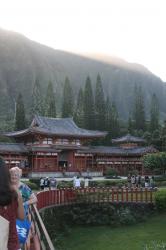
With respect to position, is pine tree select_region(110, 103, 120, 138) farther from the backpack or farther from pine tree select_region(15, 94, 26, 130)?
the backpack

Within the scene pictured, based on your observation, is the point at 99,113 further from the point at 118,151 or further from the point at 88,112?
the point at 118,151

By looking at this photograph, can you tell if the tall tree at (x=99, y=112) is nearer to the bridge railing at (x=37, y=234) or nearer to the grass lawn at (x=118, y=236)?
the grass lawn at (x=118, y=236)

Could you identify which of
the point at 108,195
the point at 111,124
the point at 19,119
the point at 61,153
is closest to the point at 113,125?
the point at 111,124

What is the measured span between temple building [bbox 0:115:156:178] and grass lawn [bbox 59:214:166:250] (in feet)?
85.5

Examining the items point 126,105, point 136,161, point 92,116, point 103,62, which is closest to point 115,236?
point 136,161

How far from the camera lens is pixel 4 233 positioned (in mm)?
3613

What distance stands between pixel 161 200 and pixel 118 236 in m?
3.66

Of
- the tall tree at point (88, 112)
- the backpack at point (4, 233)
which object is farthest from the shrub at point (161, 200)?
the tall tree at point (88, 112)

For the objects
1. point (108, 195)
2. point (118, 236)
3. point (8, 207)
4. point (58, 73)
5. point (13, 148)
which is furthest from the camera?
point (58, 73)

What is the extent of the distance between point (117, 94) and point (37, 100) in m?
52.7

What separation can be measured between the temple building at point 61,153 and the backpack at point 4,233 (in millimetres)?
42971

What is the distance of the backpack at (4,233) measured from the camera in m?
3.57

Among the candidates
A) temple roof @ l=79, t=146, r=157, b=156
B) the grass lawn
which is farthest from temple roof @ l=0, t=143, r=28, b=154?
the grass lawn

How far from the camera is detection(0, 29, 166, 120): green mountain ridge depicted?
131 m
